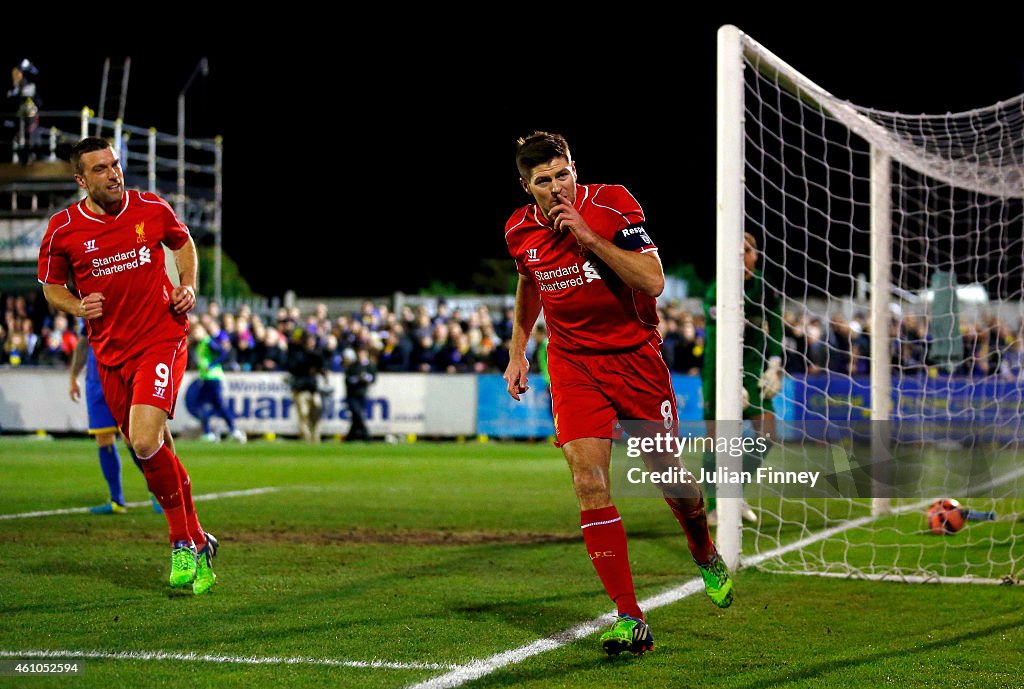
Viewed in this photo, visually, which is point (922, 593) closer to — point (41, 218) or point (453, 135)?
point (41, 218)

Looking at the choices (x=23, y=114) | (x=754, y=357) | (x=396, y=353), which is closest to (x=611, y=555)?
(x=754, y=357)

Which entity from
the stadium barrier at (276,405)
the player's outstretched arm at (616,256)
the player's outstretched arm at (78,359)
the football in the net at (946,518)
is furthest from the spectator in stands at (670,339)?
the player's outstretched arm at (616,256)

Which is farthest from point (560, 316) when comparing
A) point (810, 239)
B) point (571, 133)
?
point (571, 133)

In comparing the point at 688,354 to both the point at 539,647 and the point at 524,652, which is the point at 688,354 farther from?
the point at 524,652

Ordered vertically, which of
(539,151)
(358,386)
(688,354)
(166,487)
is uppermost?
(539,151)

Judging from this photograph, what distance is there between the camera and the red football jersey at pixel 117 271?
676 cm

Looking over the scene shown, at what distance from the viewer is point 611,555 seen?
513 cm

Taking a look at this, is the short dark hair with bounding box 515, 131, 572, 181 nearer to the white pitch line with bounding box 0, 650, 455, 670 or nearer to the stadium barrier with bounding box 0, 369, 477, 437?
the white pitch line with bounding box 0, 650, 455, 670

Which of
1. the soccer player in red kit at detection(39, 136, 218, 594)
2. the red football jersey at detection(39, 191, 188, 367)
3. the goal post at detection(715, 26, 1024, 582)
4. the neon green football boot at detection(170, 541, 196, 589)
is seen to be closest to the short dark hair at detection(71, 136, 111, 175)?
the soccer player in red kit at detection(39, 136, 218, 594)

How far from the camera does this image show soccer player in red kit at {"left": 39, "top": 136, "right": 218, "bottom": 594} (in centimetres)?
662

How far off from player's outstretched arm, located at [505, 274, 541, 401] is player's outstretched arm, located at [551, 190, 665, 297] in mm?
704

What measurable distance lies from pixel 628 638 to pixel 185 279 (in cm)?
343

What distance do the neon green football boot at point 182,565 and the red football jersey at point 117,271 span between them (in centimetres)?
113

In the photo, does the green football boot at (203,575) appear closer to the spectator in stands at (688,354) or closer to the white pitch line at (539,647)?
the white pitch line at (539,647)
